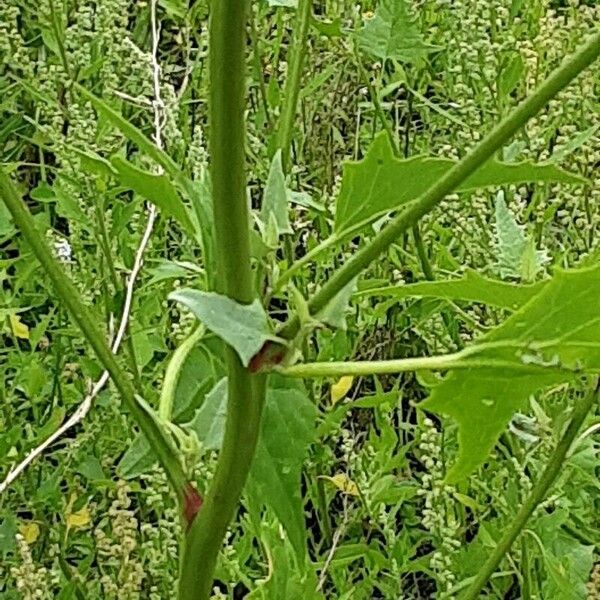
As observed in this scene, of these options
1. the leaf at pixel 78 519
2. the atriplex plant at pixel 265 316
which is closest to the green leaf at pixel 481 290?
the atriplex plant at pixel 265 316

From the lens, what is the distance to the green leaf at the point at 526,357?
46 centimetres

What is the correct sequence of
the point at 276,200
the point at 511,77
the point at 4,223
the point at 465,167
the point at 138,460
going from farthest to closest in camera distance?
1. the point at 4,223
2. the point at 511,77
3. the point at 138,460
4. the point at 276,200
5. the point at 465,167

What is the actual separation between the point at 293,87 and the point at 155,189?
0.66 ft

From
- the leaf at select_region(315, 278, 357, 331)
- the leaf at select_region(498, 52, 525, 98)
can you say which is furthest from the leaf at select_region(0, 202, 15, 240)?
the leaf at select_region(315, 278, 357, 331)

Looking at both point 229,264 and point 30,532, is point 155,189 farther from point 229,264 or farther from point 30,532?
point 30,532

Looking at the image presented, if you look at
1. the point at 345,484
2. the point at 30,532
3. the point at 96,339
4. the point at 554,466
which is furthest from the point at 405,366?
the point at 30,532

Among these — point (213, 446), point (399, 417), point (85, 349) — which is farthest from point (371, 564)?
point (213, 446)

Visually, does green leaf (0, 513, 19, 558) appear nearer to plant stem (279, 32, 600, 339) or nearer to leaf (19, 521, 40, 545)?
leaf (19, 521, 40, 545)

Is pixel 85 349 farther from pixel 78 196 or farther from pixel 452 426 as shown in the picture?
pixel 452 426

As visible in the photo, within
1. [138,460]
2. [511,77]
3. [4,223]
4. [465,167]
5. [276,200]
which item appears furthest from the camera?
[4,223]

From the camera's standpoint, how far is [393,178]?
1.71 ft

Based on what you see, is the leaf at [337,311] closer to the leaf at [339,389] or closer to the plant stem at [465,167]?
the plant stem at [465,167]

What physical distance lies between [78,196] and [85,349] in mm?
175

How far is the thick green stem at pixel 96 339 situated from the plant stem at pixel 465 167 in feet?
0.24
